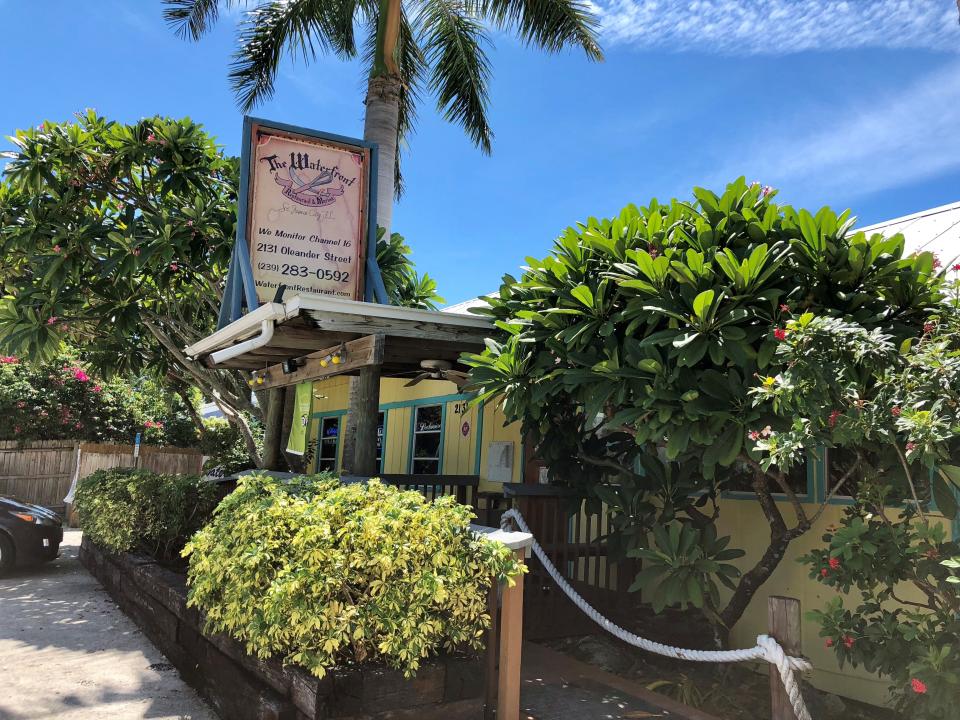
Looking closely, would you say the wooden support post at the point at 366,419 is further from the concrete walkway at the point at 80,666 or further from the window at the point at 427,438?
the window at the point at 427,438

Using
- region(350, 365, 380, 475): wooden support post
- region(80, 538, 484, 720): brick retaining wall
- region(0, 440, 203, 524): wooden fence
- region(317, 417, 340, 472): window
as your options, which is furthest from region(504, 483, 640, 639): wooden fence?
region(0, 440, 203, 524): wooden fence

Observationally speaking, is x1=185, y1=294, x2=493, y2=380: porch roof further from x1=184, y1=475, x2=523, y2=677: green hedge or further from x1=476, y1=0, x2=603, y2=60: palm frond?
x1=476, y1=0, x2=603, y2=60: palm frond

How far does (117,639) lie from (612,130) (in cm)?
1004

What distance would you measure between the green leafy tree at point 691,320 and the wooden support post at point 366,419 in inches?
48.9

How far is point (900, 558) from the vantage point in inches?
143

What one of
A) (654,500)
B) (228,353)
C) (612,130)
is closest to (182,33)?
(612,130)

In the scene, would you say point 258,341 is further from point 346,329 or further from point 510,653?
point 510,653

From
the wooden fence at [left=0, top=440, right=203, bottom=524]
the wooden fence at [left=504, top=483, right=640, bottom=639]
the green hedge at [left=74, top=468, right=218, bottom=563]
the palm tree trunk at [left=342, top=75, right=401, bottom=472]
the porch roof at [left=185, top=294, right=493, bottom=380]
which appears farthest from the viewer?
the wooden fence at [left=0, top=440, right=203, bottom=524]

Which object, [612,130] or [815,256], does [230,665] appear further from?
[612,130]

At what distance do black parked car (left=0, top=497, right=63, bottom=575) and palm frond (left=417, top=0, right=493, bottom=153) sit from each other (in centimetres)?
935

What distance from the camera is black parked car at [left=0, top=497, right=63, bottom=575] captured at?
867cm

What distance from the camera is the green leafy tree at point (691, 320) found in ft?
12.9

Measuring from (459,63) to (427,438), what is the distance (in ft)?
22.6

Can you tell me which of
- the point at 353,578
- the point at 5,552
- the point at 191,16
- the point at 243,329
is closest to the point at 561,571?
the point at 353,578
